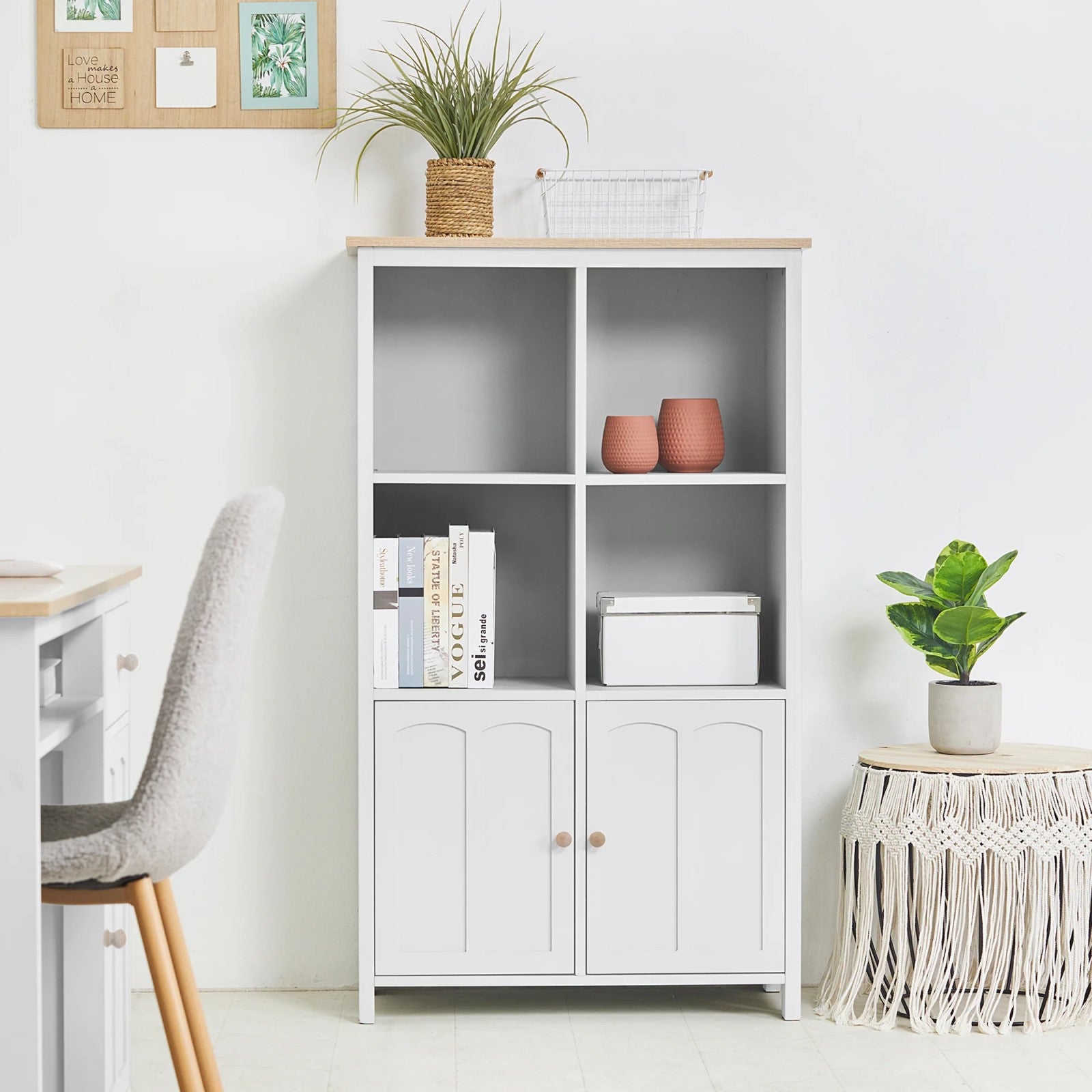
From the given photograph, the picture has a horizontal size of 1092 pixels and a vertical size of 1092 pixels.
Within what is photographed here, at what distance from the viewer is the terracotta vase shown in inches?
94.7

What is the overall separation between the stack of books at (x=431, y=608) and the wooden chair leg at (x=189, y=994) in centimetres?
76

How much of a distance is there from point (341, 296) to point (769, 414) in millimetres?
934

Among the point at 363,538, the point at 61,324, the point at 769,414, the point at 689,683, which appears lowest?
the point at 689,683

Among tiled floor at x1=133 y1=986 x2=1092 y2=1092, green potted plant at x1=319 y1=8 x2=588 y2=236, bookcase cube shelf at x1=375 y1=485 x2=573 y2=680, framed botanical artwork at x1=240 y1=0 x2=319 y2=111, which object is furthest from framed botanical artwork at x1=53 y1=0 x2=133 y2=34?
tiled floor at x1=133 y1=986 x2=1092 y2=1092

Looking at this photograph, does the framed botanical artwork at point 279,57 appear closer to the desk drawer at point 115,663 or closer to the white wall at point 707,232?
the white wall at point 707,232

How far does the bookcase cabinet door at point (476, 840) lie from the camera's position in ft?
7.70

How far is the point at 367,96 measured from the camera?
96.3 inches

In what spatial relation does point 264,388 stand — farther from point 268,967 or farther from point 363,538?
point 268,967

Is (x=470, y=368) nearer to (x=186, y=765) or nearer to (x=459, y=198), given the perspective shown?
(x=459, y=198)

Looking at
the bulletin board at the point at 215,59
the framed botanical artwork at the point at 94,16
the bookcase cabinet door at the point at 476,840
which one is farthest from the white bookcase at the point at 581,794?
the framed botanical artwork at the point at 94,16

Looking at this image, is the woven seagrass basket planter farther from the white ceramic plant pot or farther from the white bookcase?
the white ceramic plant pot

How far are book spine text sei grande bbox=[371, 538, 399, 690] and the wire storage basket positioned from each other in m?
0.71

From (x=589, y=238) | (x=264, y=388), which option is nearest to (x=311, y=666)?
(x=264, y=388)

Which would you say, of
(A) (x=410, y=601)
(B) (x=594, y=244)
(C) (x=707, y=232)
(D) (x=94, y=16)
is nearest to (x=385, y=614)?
(A) (x=410, y=601)
